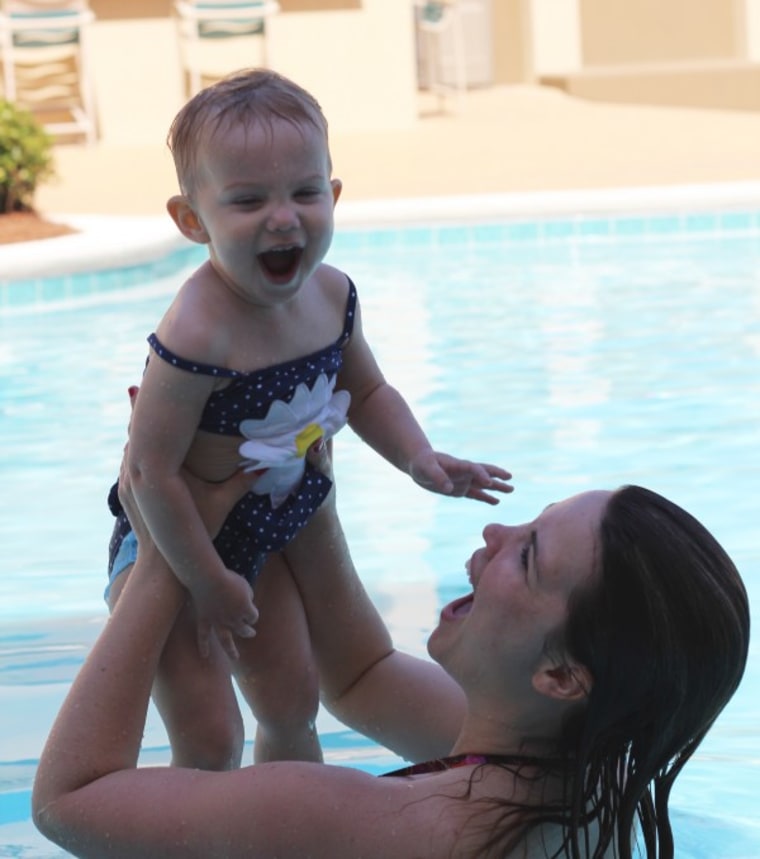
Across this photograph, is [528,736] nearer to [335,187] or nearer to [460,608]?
[460,608]

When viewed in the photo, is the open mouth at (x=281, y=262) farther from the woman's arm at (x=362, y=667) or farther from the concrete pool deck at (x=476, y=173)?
the concrete pool deck at (x=476, y=173)

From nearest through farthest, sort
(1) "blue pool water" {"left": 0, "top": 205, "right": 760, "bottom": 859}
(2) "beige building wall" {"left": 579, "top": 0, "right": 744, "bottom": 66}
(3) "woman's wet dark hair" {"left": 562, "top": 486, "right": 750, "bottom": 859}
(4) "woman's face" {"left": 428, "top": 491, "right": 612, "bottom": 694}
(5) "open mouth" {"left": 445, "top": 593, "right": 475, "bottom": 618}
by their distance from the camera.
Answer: (3) "woman's wet dark hair" {"left": 562, "top": 486, "right": 750, "bottom": 859}, (4) "woman's face" {"left": 428, "top": 491, "right": 612, "bottom": 694}, (5) "open mouth" {"left": 445, "top": 593, "right": 475, "bottom": 618}, (1) "blue pool water" {"left": 0, "top": 205, "right": 760, "bottom": 859}, (2) "beige building wall" {"left": 579, "top": 0, "right": 744, "bottom": 66}

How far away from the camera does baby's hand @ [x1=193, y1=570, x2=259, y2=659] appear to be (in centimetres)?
249

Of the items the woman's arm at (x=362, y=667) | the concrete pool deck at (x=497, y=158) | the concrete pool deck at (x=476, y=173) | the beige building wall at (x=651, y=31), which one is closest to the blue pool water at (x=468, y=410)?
the concrete pool deck at (x=476, y=173)

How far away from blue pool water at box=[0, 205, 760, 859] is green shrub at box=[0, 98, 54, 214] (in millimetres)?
1255

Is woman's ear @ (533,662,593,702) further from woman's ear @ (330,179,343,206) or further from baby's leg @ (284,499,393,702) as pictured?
woman's ear @ (330,179,343,206)

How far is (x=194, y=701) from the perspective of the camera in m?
2.61

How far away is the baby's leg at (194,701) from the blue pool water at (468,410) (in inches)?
28.0

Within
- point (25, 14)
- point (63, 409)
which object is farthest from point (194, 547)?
point (25, 14)

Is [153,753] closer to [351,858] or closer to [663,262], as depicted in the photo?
[351,858]

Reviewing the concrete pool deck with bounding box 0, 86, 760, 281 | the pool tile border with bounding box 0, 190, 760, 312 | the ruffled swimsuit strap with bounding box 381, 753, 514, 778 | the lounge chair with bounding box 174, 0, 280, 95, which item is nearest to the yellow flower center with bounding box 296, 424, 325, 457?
the ruffled swimsuit strap with bounding box 381, 753, 514, 778

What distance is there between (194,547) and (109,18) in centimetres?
1554

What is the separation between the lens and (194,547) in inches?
97.3

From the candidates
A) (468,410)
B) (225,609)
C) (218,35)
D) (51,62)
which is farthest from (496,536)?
(51,62)
